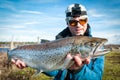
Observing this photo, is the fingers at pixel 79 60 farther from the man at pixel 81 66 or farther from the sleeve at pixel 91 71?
the sleeve at pixel 91 71

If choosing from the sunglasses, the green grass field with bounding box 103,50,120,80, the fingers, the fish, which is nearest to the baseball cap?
the sunglasses

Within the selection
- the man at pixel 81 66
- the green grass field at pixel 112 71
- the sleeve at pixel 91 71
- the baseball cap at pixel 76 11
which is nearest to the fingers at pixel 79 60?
the man at pixel 81 66

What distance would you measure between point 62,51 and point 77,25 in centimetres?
102

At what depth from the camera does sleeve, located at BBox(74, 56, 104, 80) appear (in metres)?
5.64

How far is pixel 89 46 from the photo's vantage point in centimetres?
502

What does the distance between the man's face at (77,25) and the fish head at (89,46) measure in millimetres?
912

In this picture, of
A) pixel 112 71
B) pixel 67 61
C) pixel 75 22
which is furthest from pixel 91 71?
pixel 112 71

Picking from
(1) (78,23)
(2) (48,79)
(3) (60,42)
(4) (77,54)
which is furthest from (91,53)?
(2) (48,79)

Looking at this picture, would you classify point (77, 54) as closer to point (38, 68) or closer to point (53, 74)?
point (38, 68)

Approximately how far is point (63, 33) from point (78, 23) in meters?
0.70

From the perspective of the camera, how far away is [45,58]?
17.3ft

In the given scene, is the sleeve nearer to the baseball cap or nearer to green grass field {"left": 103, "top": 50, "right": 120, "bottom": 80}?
the baseball cap

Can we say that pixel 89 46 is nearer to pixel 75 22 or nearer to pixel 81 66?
pixel 81 66

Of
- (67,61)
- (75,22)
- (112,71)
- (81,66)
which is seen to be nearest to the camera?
(67,61)
